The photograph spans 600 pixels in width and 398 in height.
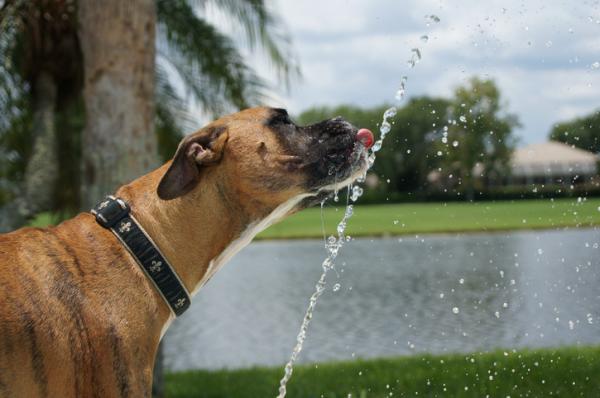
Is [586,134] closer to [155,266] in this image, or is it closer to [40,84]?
[155,266]

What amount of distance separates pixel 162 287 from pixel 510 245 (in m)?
22.4

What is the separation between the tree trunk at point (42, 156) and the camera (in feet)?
27.7

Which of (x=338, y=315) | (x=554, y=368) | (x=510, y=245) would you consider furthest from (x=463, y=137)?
(x=510, y=245)

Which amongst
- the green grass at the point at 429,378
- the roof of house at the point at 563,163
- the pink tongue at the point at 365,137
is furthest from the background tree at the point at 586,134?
the pink tongue at the point at 365,137

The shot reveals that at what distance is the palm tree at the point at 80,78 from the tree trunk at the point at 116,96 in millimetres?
2459

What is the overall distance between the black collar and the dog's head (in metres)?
0.16

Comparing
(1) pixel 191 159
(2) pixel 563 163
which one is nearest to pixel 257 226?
(1) pixel 191 159

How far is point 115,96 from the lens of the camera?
6.73 metres

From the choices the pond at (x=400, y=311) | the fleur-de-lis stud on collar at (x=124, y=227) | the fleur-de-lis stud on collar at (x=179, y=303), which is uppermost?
the fleur-de-lis stud on collar at (x=124, y=227)

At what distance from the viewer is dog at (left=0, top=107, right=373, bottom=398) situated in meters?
2.87

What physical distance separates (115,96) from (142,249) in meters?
3.82

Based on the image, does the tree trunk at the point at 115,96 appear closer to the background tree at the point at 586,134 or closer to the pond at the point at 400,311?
the pond at the point at 400,311

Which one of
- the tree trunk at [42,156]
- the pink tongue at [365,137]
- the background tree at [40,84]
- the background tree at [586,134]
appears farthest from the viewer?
the background tree at [40,84]

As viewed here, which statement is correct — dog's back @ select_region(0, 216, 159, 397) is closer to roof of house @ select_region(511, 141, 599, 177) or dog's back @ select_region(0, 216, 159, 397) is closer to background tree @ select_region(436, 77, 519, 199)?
background tree @ select_region(436, 77, 519, 199)
